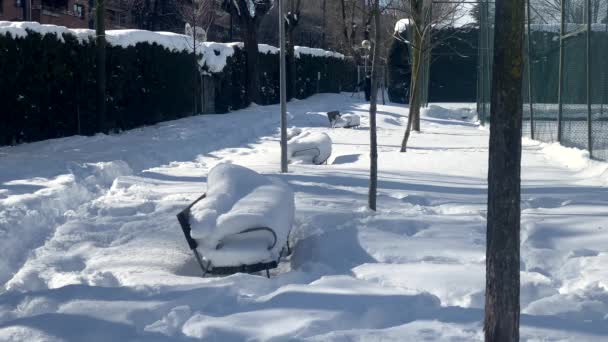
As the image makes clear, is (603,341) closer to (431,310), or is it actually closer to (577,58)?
(431,310)

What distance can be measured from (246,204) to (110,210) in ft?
10.9

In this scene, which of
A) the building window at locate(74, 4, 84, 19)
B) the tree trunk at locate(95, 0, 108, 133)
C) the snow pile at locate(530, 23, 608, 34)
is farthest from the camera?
the building window at locate(74, 4, 84, 19)

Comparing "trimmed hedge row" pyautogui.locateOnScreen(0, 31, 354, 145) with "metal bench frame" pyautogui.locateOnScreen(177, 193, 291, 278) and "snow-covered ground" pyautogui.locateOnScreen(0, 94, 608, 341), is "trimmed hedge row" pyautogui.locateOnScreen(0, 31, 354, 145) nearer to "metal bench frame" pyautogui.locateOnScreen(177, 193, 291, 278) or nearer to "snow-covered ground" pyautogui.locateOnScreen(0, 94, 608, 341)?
"snow-covered ground" pyautogui.locateOnScreen(0, 94, 608, 341)

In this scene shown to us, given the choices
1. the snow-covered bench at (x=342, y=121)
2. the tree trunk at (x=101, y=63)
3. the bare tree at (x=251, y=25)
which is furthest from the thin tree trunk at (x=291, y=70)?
the tree trunk at (x=101, y=63)

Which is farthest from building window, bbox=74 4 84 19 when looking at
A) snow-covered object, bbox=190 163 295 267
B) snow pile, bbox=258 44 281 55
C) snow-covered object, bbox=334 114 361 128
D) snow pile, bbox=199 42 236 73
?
snow-covered object, bbox=190 163 295 267

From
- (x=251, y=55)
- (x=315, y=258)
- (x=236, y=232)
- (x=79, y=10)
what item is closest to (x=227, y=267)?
(x=236, y=232)

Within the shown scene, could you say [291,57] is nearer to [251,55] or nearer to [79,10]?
[251,55]

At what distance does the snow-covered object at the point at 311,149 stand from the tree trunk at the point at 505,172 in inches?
415

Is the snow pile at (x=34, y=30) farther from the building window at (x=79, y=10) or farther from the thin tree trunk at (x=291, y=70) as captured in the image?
the building window at (x=79, y=10)

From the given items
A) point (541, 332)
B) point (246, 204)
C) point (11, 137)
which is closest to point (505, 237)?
point (541, 332)

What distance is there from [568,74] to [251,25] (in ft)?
58.7

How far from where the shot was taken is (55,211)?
30.6 feet

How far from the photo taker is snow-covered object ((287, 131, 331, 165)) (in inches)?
556

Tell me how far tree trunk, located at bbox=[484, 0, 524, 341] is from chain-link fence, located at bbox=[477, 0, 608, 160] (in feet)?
27.3
